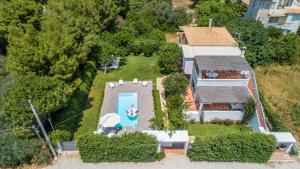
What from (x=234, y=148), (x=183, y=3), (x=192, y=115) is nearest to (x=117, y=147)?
(x=192, y=115)

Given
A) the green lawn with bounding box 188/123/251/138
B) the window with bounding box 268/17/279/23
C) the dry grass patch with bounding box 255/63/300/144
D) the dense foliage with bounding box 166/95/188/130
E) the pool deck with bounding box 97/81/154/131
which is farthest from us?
the window with bounding box 268/17/279/23

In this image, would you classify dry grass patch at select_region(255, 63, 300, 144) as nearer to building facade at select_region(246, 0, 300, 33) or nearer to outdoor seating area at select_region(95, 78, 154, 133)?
building facade at select_region(246, 0, 300, 33)

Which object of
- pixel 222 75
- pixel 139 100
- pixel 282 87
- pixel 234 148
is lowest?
pixel 139 100

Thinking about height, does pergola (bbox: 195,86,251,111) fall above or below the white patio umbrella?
above

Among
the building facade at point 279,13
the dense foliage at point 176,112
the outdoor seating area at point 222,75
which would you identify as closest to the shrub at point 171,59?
the outdoor seating area at point 222,75

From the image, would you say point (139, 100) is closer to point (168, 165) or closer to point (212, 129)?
point (212, 129)

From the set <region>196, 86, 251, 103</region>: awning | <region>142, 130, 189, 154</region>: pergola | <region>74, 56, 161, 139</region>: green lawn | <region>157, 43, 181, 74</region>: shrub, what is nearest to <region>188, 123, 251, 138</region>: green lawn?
<region>196, 86, 251, 103</region>: awning

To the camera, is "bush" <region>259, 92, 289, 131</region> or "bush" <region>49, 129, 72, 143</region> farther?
"bush" <region>259, 92, 289, 131</region>
